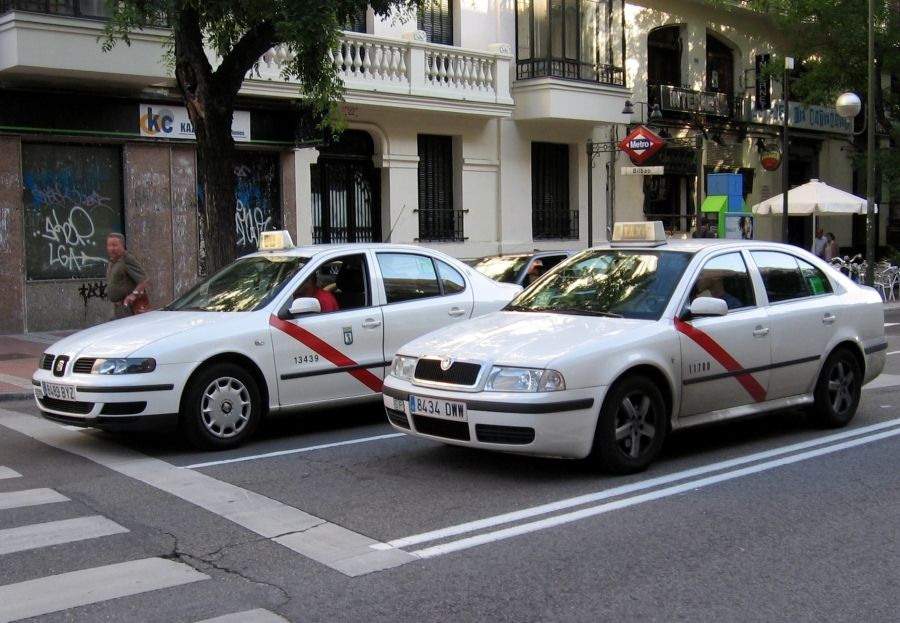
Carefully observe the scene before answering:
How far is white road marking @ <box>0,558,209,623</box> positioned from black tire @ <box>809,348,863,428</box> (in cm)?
559

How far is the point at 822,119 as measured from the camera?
107 feet

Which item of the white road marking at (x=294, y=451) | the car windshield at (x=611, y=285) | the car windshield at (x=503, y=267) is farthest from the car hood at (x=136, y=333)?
the car windshield at (x=503, y=267)

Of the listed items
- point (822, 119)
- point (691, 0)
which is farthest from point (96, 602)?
point (822, 119)

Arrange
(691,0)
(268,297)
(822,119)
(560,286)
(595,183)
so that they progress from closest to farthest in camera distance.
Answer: (560,286), (268,297), (595,183), (691,0), (822,119)

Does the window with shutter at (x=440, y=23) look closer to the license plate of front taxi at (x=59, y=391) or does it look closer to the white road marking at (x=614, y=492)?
the license plate of front taxi at (x=59, y=391)

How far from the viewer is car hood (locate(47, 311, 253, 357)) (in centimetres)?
791

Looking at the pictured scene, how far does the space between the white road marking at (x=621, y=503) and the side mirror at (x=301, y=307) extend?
3.29 m

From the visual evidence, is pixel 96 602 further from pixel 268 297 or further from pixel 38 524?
pixel 268 297

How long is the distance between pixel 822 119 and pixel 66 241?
2450 centimetres

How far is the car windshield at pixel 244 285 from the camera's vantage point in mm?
8797

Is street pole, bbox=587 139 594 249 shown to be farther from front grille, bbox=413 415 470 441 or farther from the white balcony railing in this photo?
front grille, bbox=413 415 470 441

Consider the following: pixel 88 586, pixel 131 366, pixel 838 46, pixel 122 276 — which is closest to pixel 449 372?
pixel 131 366

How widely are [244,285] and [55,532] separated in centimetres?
352

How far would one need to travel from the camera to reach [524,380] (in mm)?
6605
